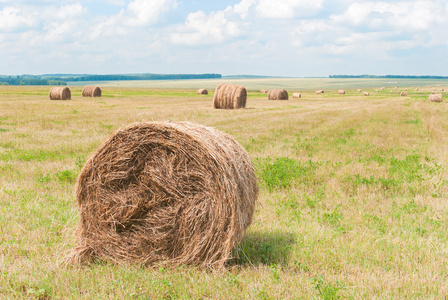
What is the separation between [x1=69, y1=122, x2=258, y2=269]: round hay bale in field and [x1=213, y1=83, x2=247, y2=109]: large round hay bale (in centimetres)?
2568

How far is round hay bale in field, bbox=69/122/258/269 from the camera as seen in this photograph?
17.7 ft

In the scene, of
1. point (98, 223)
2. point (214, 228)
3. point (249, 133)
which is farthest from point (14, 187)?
point (249, 133)

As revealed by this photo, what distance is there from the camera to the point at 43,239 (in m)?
6.12

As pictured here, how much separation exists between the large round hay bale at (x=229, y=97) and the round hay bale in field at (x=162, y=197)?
84.3 feet

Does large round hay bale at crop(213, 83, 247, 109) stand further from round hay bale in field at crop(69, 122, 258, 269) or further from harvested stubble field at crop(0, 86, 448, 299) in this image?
round hay bale in field at crop(69, 122, 258, 269)

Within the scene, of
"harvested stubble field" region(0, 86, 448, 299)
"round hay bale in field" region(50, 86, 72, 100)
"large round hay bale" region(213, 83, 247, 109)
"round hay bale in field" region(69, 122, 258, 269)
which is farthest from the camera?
"round hay bale in field" region(50, 86, 72, 100)

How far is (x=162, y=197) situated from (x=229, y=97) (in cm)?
2623

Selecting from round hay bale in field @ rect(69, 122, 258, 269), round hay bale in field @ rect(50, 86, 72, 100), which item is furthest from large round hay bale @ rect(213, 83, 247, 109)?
round hay bale in field @ rect(69, 122, 258, 269)

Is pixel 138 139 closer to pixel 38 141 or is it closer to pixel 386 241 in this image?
pixel 386 241

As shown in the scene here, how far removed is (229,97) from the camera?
31.5m

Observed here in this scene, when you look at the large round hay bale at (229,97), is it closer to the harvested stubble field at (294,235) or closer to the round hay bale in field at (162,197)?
the harvested stubble field at (294,235)

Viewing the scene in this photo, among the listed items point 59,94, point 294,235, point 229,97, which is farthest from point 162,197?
point 59,94

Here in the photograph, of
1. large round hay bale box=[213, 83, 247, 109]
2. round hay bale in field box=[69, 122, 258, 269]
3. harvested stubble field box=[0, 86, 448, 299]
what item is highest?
large round hay bale box=[213, 83, 247, 109]

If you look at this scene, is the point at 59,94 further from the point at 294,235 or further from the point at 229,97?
the point at 294,235
